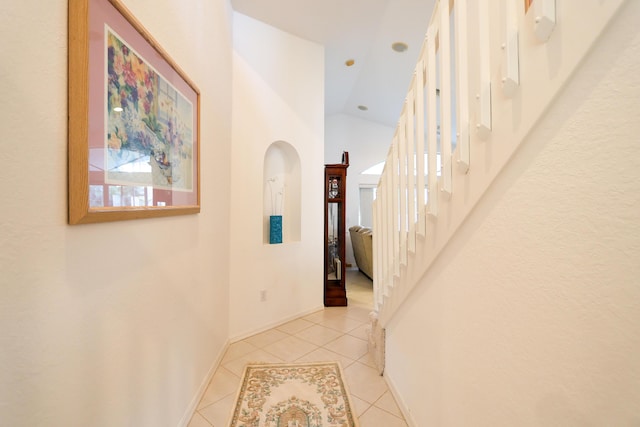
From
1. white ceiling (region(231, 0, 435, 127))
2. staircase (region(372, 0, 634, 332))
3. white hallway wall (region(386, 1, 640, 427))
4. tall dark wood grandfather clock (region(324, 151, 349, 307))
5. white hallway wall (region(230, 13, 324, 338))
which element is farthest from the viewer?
tall dark wood grandfather clock (region(324, 151, 349, 307))

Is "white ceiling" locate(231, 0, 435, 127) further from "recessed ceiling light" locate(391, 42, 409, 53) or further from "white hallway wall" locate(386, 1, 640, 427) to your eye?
"white hallway wall" locate(386, 1, 640, 427)

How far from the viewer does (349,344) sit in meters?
2.43

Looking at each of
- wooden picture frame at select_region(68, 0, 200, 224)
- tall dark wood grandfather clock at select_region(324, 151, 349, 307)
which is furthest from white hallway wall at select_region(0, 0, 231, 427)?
tall dark wood grandfather clock at select_region(324, 151, 349, 307)

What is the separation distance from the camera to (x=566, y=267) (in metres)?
0.60

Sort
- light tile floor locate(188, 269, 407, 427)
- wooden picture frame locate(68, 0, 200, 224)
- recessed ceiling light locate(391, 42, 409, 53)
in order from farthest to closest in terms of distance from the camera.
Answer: recessed ceiling light locate(391, 42, 409, 53), light tile floor locate(188, 269, 407, 427), wooden picture frame locate(68, 0, 200, 224)

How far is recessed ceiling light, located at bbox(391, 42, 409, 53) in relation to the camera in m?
3.34

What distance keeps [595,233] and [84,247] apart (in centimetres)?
128

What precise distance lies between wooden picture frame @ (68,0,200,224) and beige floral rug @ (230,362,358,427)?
1257 millimetres

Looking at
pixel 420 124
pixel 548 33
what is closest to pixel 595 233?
pixel 548 33

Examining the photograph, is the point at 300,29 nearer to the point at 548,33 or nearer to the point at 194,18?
the point at 194,18

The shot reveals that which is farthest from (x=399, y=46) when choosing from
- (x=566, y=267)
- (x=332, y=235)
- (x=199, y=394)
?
(x=199, y=394)

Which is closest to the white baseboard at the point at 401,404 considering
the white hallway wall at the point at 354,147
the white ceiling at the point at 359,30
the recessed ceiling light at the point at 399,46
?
the white ceiling at the point at 359,30

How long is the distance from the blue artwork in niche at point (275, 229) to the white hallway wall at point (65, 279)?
1.38 m

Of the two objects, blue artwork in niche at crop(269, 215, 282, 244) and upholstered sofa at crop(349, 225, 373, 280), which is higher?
blue artwork in niche at crop(269, 215, 282, 244)
